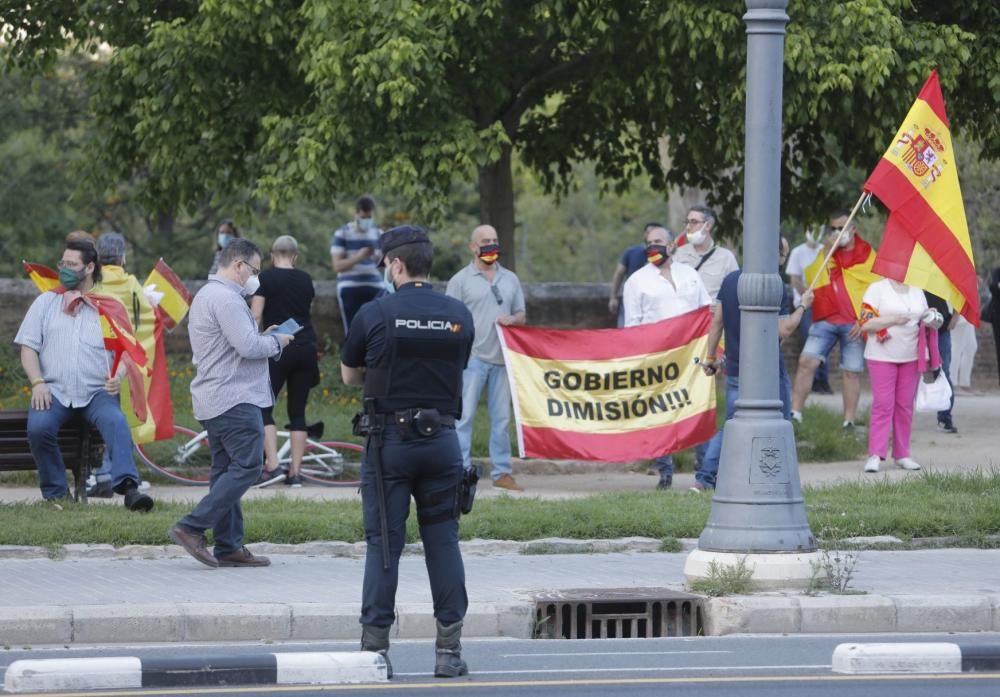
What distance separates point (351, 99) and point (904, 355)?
5302 millimetres

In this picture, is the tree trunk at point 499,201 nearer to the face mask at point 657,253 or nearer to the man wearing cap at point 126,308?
the face mask at point 657,253

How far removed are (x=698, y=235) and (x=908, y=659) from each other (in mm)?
7314

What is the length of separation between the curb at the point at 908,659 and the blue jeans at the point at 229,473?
3.78 metres

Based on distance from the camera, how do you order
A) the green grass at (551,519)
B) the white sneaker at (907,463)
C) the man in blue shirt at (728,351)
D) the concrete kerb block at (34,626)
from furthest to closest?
the white sneaker at (907,463)
the man in blue shirt at (728,351)
the green grass at (551,519)
the concrete kerb block at (34,626)

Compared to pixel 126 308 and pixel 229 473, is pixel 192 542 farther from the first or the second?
pixel 126 308

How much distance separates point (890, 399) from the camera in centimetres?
1509

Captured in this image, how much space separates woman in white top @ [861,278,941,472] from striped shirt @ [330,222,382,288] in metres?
5.34

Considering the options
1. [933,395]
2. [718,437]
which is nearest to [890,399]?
[933,395]

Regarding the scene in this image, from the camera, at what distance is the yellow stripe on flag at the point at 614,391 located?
14.6 m

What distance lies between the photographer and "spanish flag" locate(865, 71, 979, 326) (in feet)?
38.3

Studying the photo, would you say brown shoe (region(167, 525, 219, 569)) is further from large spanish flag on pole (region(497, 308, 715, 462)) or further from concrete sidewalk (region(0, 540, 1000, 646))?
large spanish flag on pole (region(497, 308, 715, 462))

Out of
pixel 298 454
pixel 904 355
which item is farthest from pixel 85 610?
pixel 904 355

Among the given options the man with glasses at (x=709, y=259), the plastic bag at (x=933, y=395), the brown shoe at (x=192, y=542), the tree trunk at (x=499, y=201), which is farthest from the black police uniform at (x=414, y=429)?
the tree trunk at (x=499, y=201)

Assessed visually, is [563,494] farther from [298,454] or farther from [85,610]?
[85,610]
